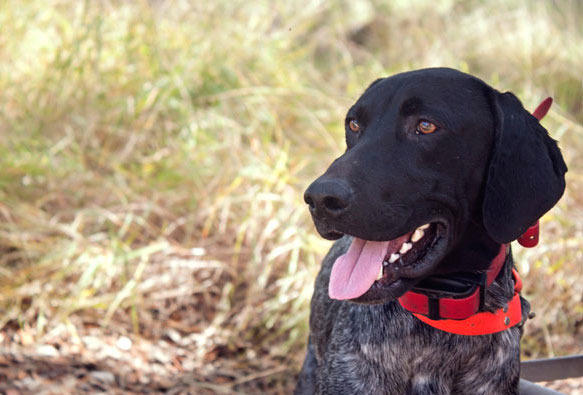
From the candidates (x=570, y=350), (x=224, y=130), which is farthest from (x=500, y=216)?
(x=224, y=130)

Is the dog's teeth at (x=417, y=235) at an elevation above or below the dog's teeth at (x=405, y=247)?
above

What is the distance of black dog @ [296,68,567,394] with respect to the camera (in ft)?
7.48

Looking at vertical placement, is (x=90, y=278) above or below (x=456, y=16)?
below

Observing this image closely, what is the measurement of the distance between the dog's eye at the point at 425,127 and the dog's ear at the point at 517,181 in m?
0.22

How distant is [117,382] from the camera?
4051 millimetres

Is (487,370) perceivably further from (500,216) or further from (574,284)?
(574,284)

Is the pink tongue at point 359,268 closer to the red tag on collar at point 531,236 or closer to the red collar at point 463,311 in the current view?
the red collar at point 463,311

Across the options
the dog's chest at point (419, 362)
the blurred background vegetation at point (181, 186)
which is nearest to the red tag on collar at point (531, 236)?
the dog's chest at point (419, 362)

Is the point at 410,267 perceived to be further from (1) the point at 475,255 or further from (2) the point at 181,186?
(2) the point at 181,186

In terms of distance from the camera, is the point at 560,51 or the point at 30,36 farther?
the point at 560,51

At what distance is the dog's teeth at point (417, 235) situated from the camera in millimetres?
2456

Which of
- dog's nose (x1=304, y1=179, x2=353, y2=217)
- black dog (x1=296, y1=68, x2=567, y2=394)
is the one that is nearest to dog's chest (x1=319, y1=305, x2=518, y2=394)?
black dog (x1=296, y1=68, x2=567, y2=394)

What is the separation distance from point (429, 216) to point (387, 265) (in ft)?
0.68

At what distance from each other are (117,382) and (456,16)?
6963 millimetres
